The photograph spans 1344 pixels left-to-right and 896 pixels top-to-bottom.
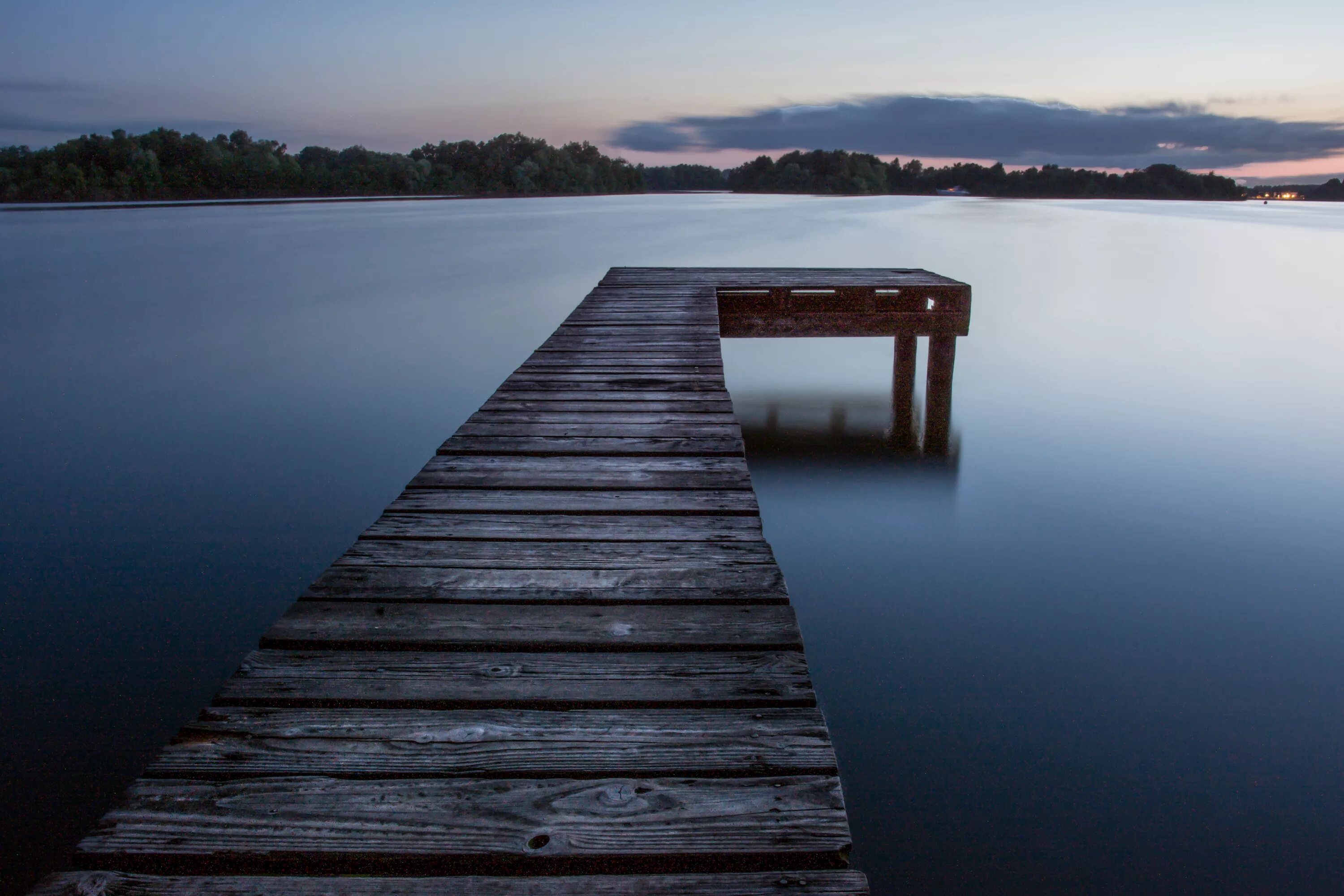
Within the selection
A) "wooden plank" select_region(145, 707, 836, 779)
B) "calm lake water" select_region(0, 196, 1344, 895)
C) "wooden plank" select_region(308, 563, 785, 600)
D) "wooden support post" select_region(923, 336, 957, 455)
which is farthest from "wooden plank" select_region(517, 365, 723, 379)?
"wooden support post" select_region(923, 336, 957, 455)

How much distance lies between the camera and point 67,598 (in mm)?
4914

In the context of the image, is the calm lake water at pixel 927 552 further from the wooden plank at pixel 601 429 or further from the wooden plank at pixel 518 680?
the wooden plank at pixel 518 680

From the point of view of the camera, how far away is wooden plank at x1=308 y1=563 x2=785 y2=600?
6.90ft

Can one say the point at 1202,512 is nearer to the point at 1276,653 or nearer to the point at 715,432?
the point at 1276,653

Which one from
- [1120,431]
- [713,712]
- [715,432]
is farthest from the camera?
[1120,431]

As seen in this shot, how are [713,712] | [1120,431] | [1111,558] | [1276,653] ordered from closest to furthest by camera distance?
[713,712]
[1276,653]
[1111,558]
[1120,431]

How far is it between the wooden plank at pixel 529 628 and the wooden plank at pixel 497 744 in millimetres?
252

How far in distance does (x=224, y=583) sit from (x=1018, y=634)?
4.66 metres

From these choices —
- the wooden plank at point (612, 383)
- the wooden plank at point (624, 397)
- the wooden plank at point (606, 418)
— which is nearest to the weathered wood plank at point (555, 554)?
the wooden plank at point (606, 418)

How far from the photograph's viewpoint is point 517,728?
1.53m

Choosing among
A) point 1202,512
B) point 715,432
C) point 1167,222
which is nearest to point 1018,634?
point 715,432

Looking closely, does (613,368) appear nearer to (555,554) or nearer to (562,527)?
(562,527)

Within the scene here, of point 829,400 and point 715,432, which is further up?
point 715,432

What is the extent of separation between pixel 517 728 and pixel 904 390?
8739 mm
